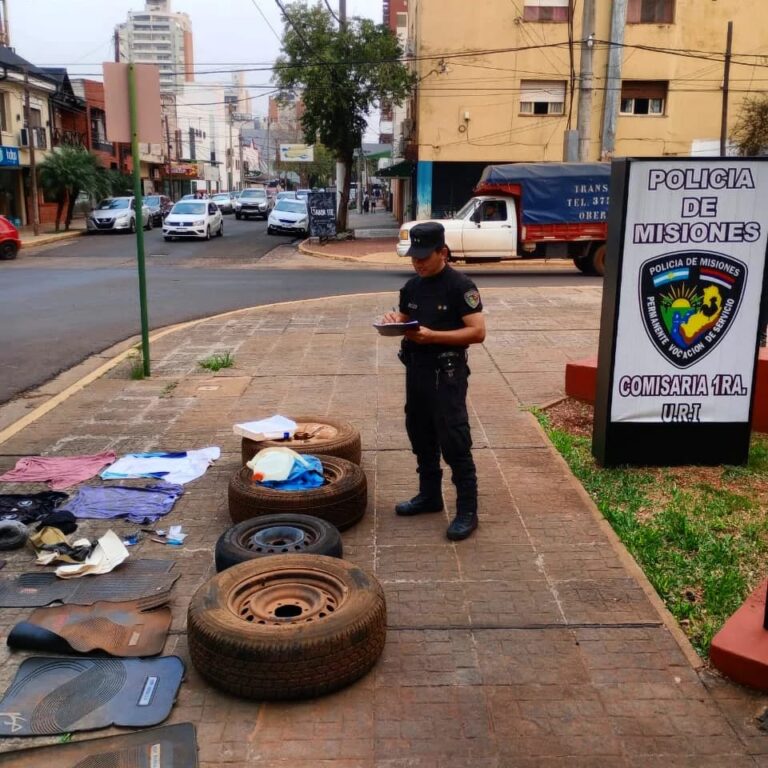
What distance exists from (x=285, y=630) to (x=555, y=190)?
1834 centimetres

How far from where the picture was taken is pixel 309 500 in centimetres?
495

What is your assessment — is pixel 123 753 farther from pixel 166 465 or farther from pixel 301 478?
pixel 166 465

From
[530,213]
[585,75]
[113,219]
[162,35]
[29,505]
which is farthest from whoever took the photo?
[162,35]

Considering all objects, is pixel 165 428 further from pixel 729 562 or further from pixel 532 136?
pixel 532 136

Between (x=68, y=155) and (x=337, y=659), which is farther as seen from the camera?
(x=68, y=155)

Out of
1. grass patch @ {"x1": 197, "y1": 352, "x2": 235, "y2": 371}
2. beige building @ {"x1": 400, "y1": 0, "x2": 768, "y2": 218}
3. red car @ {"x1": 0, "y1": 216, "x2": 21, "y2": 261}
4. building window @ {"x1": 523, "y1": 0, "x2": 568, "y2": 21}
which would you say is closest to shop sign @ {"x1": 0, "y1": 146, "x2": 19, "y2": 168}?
red car @ {"x1": 0, "y1": 216, "x2": 21, "y2": 261}

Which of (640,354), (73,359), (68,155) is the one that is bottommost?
(73,359)

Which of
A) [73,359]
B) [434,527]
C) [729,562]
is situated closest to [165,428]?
[434,527]

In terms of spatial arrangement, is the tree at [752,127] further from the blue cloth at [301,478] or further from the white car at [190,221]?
the blue cloth at [301,478]

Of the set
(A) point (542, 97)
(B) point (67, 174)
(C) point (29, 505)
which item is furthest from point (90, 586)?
(B) point (67, 174)

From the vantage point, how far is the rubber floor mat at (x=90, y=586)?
4.22m

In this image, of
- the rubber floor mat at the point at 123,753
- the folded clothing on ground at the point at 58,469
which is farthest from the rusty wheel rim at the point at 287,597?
the folded clothing on ground at the point at 58,469

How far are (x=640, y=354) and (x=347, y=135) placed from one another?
27.7 meters

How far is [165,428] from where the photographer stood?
7.43m
